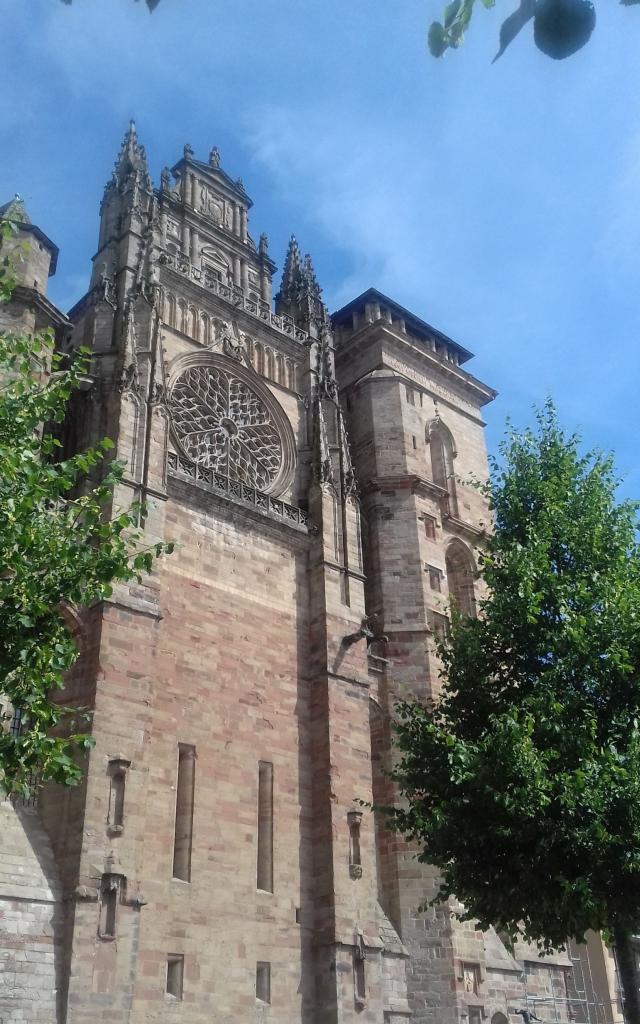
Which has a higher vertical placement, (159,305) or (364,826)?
(159,305)

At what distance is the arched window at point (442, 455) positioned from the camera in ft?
101

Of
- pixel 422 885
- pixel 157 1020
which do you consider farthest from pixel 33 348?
pixel 422 885

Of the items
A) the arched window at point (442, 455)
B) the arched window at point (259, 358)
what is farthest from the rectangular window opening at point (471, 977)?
the arched window at point (259, 358)

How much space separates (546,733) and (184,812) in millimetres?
8265

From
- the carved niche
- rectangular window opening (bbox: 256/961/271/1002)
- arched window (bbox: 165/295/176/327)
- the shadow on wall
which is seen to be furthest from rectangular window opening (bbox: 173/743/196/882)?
arched window (bbox: 165/295/176/327)

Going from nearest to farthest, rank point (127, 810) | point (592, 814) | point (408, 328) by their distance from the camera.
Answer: point (592, 814) < point (127, 810) < point (408, 328)

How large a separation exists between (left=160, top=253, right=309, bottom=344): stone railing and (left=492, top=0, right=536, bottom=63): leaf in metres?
23.2

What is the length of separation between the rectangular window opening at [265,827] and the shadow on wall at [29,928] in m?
5.03

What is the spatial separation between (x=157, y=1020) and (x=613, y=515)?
1195 centimetres

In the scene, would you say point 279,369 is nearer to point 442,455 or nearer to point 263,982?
point 442,455

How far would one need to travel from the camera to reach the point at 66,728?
58.9ft

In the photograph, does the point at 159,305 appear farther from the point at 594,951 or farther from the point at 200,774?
the point at 594,951

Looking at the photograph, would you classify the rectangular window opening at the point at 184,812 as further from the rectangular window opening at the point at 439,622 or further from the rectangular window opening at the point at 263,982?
the rectangular window opening at the point at 439,622

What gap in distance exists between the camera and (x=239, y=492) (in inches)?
930
